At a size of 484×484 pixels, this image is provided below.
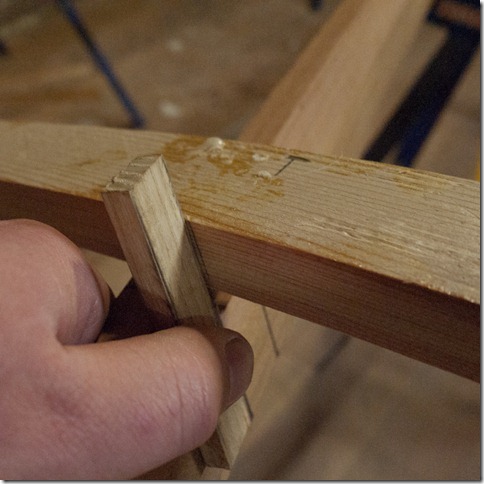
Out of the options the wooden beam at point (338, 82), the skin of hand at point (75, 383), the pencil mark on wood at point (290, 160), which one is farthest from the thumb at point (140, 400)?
the wooden beam at point (338, 82)

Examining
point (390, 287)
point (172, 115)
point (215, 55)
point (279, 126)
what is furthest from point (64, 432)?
point (215, 55)

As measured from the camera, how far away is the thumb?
35 centimetres

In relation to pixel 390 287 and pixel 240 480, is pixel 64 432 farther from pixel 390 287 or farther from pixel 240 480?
pixel 240 480

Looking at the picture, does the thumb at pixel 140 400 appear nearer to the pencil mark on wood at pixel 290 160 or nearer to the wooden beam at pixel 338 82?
the pencil mark on wood at pixel 290 160

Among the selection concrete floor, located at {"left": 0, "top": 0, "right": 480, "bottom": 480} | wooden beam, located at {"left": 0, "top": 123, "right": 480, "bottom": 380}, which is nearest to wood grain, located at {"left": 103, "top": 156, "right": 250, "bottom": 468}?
wooden beam, located at {"left": 0, "top": 123, "right": 480, "bottom": 380}

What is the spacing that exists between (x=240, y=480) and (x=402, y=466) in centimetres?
25

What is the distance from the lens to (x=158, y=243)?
14.6 inches

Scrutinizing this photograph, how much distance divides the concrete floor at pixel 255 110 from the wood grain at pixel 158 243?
8.1 inches

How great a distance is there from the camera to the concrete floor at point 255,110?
0.73 metres

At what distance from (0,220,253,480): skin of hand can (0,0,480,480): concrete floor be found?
0.80 ft

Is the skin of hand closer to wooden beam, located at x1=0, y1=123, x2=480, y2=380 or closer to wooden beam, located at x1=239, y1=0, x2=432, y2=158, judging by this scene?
wooden beam, located at x1=0, y1=123, x2=480, y2=380

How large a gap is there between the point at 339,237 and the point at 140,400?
194mm

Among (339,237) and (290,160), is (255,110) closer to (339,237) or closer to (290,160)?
(290,160)

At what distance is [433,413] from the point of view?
748mm
